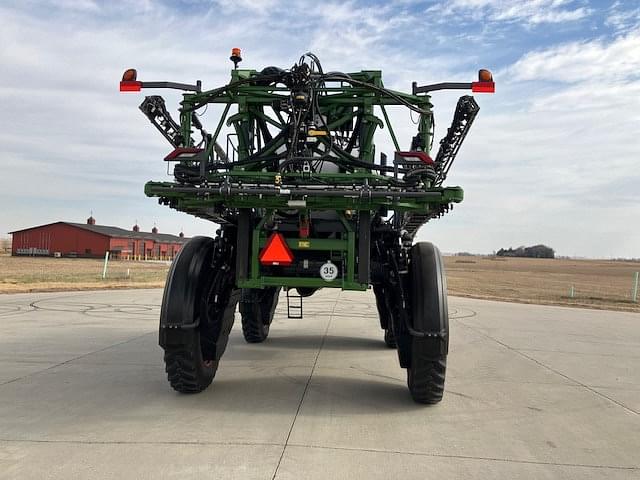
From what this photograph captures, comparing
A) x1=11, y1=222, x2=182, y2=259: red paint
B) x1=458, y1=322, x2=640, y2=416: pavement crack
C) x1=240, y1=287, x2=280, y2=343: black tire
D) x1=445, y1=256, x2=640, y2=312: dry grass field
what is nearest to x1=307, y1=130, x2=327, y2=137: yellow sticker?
x1=240, y1=287, x2=280, y2=343: black tire

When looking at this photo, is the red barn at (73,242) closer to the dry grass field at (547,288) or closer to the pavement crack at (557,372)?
the dry grass field at (547,288)

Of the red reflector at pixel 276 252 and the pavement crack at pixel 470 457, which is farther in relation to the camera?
the red reflector at pixel 276 252

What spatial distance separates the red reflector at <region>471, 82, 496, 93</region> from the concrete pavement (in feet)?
10.4

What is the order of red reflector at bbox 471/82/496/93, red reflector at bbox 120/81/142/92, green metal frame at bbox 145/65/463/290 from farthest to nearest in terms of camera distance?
red reflector at bbox 120/81/142/92 < red reflector at bbox 471/82/496/93 < green metal frame at bbox 145/65/463/290

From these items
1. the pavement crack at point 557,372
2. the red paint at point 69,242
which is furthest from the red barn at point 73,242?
the pavement crack at point 557,372

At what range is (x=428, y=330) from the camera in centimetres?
514

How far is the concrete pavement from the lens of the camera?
387 centimetres

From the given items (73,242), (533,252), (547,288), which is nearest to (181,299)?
(547,288)

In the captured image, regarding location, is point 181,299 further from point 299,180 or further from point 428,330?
point 428,330

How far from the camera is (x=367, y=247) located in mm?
5387

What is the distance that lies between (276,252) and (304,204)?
0.66 metres

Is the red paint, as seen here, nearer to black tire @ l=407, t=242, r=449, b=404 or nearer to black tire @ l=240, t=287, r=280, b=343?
black tire @ l=240, t=287, r=280, b=343

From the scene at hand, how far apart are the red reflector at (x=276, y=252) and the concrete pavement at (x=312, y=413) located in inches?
53.3

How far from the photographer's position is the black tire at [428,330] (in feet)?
16.8
